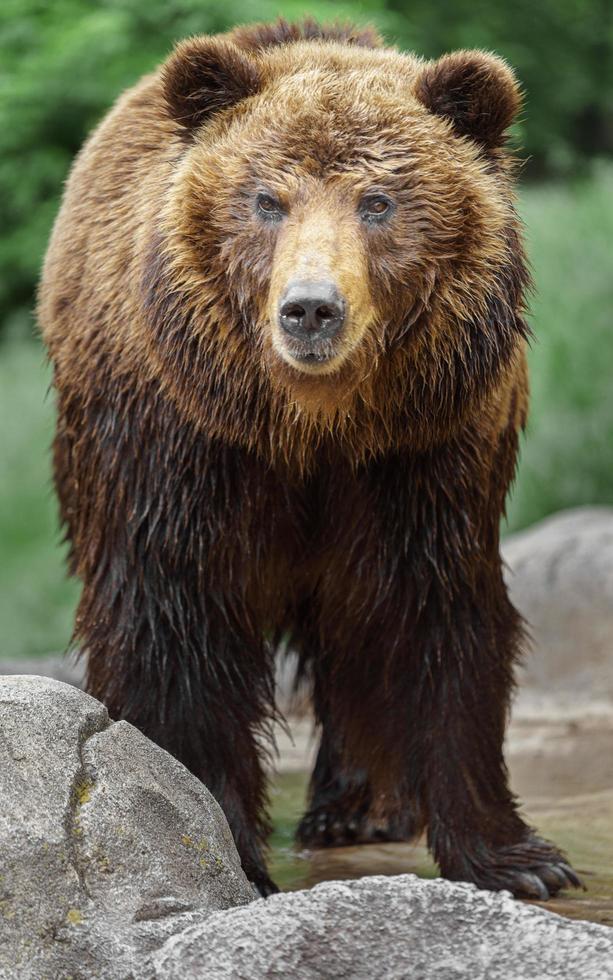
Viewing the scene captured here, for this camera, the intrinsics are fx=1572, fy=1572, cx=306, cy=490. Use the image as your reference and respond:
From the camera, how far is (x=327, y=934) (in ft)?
12.7

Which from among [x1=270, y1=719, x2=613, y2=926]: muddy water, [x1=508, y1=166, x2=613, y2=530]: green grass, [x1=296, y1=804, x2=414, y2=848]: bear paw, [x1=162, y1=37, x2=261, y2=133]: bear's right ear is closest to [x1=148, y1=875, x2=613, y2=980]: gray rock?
[x1=270, y1=719, x2=613, y2=926]: muddy water

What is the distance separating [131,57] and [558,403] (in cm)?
461

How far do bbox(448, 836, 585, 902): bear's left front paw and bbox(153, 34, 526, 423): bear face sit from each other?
5.84 feet

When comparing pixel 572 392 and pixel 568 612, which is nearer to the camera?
pixel 568 612

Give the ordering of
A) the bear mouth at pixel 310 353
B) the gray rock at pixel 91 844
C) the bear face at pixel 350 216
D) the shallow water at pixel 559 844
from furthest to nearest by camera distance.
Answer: the shallow water at pixel 559 844 → the bear face at pixel 350 216 → the bear mouth at pixel 310 353 → the gray rock at pixel 91 844

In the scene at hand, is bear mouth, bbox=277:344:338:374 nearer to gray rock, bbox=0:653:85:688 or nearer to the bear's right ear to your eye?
the bear's right ear

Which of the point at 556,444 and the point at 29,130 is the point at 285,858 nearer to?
the point at 556,444

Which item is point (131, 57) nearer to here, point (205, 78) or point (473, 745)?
point (205, 78)

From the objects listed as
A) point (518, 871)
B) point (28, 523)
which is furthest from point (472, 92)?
point (28, 523)

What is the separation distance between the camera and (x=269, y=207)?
4.74 m

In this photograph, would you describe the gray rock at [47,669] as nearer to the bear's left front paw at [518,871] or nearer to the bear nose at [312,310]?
the bear's left front paw at [518,871]

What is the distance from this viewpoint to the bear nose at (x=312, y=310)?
4.30 metres

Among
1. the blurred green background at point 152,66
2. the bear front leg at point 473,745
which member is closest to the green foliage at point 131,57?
the blurred green background at point 152,66

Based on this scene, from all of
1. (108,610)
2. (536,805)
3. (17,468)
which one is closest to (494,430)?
(108,610)
